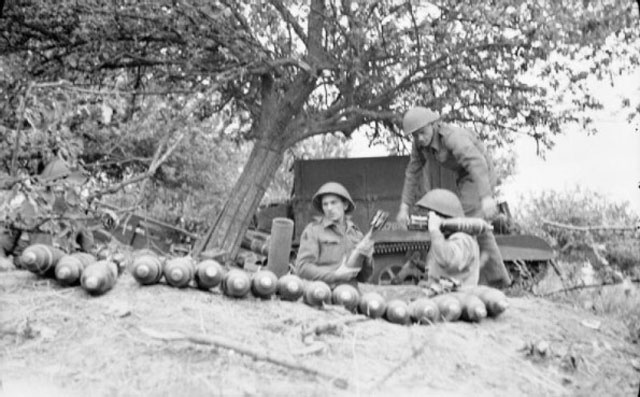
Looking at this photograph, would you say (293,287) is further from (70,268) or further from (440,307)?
(70,268)

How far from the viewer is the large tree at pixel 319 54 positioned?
7211mm

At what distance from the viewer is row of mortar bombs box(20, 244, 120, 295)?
374 cm

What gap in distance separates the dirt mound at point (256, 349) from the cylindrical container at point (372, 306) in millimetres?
100

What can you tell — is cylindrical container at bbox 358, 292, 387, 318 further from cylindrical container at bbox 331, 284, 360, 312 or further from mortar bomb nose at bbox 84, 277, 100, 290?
mortar bomb nose at bbox 84, 277, 100, 290

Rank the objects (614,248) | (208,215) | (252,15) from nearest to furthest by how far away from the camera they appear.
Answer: (614,248), (252,15), (208,215)

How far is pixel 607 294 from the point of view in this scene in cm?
549

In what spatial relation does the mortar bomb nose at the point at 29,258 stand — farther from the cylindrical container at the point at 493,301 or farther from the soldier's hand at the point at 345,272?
the cylindrical container at the point at 493,301

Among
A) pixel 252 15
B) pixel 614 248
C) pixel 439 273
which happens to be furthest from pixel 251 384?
pixel 252 15

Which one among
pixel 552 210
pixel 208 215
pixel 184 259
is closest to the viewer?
pixel 184 259

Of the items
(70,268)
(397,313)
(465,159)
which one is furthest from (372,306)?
(465,159)

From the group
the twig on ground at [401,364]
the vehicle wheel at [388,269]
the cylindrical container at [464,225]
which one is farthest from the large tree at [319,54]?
the twig on ground at [401,364]

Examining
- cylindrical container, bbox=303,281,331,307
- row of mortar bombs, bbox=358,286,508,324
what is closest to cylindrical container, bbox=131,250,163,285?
cylindrical container, bbox=303,281,331,307

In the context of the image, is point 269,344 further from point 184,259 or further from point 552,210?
point 552,210

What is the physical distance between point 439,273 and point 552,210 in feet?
15.1
